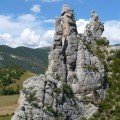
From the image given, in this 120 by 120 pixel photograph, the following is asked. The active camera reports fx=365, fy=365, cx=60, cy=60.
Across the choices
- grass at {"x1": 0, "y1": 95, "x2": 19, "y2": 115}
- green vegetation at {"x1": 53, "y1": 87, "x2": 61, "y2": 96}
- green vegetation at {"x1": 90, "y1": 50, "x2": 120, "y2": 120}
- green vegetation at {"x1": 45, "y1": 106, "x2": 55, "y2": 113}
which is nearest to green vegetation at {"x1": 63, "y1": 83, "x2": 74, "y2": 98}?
green vegetation at {"x1": 53, "y1": 87, "x2": 61, "y2": 96}

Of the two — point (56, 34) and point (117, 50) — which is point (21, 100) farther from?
point (117, 50)

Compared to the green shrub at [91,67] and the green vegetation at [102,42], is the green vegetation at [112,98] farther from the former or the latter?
the green vegetation at [102,42]

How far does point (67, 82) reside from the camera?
237ft

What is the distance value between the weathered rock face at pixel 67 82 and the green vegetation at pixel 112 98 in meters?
1.36

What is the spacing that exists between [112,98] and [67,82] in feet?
30.6

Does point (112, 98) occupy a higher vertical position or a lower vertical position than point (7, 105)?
higher

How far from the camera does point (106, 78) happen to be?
73.9 metres

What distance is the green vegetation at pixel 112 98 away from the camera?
68.8 metres

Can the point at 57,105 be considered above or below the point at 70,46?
below

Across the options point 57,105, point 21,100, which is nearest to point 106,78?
point 57,105

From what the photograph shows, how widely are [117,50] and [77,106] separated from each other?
15427 mm

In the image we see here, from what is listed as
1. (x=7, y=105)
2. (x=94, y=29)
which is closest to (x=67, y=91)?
(x=94, y=29)

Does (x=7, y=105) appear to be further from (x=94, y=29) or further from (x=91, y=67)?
(x=91, y=67)

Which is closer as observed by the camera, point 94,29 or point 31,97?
point 31,97
